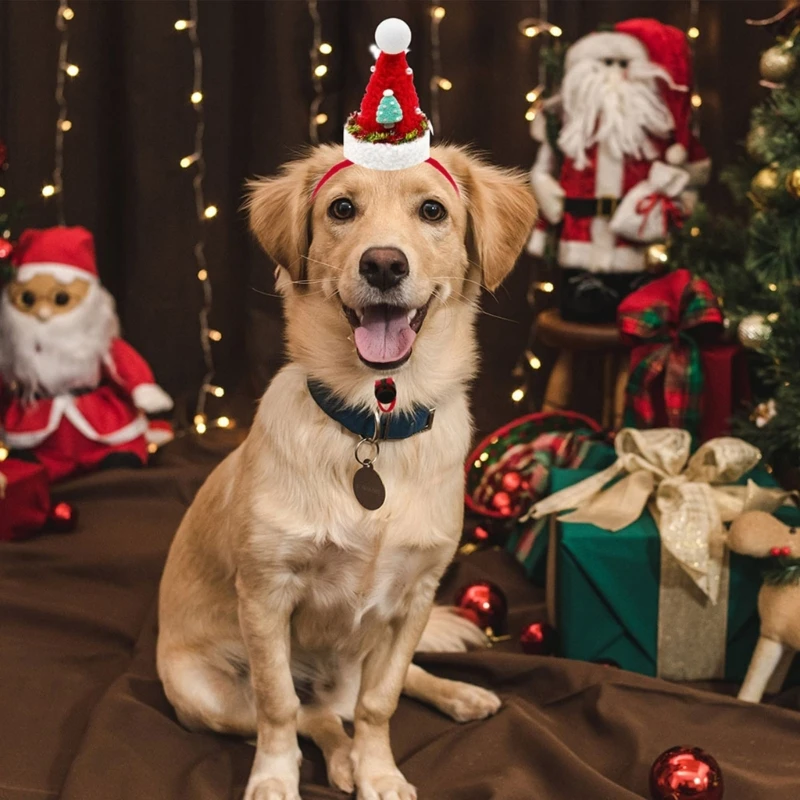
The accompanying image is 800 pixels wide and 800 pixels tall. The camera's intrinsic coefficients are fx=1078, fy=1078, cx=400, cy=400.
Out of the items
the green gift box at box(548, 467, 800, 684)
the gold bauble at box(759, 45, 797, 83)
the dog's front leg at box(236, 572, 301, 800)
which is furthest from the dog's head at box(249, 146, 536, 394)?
the gold bauble at box(759, 45, 797, 83)

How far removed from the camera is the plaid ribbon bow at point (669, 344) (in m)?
→ 2.38

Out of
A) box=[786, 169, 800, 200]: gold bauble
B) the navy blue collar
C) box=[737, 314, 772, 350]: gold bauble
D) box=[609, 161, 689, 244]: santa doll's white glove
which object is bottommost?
the navy blue collar

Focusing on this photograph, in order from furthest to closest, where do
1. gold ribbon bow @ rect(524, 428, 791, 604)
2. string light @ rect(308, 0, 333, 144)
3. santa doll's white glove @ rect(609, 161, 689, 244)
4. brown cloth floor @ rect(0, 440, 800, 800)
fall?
string light @ rect(308, 0, 333, 144), santa doll's white glove @ rect(609, 161, 689, 244), gold ribbon bow @ rect(524, 428, 791, 604), brown cloth floor @ rect(0, 440, 800, 800)

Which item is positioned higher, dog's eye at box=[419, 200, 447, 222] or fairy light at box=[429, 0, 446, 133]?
fairy light at box=[429, 0, 446, 133]

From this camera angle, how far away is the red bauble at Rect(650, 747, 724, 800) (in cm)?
151

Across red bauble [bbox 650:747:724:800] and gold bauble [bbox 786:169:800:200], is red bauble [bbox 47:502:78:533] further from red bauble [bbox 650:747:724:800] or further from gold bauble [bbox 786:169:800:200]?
gold bauble [bbox 786:169:800:200]

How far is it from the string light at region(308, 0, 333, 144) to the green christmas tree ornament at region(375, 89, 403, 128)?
1.87 metres

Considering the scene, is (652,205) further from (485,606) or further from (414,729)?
(414,729)

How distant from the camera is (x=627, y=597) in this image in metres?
1.97

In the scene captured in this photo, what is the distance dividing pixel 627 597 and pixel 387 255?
0.88m

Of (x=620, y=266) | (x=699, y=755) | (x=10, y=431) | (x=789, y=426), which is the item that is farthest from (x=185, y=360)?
(x=699, y=755)

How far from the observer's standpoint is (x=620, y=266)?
2707 millimetres

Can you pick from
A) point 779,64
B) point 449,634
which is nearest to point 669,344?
point 779,64

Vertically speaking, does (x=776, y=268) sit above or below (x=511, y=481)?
above
